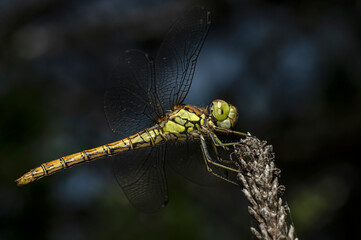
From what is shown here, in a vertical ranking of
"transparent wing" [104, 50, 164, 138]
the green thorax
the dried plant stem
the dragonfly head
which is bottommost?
the dried plant stem

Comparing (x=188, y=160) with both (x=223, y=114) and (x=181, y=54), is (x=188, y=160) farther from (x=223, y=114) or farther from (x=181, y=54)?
(x=181, y=54)

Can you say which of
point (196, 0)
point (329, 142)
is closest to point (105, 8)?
point (196, 0)

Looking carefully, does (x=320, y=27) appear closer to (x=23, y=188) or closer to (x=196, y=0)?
(x=196, y=0)

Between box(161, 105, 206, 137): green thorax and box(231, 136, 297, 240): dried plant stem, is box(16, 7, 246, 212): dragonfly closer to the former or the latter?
box(161, 105, 206, 137): green thorax

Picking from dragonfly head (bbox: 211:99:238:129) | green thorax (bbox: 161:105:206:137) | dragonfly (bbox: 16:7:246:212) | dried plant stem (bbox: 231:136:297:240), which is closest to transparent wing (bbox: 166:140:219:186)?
dragonfly (bbox: 16:7:246:212)

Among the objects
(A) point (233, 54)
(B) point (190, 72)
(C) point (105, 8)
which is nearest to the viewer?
(B) point (190, 72)
